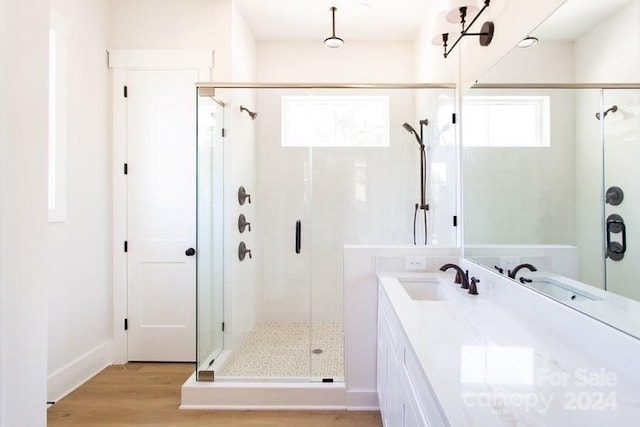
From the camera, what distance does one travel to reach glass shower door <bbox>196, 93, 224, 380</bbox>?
259cm

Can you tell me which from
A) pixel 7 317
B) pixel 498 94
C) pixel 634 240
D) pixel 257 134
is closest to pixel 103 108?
pixel 257 134

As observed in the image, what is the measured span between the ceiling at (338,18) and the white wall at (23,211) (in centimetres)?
239

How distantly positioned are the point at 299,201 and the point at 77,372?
2183 mm

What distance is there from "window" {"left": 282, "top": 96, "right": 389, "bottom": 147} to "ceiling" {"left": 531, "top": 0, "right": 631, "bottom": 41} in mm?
1965

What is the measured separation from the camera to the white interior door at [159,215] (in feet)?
9.64

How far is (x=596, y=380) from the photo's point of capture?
2.90 ft

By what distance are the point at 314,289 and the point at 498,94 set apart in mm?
2251

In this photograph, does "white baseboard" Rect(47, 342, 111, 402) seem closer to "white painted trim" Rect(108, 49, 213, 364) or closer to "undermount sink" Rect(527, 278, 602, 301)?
"white painted trim" Rect(108, 49, 213, 364)

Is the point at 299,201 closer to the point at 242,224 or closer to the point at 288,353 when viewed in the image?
the point at 242,224

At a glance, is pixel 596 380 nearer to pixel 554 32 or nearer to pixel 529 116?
pixel 529 116

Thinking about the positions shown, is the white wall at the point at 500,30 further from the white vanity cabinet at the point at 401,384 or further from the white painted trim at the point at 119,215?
the white painted trim at the point at 119,215

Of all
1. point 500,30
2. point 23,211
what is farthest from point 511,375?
point 500,30

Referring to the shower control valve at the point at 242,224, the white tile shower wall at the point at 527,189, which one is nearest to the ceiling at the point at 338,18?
the white tile shower wall at the point at 527,189

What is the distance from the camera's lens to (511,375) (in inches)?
35.2
